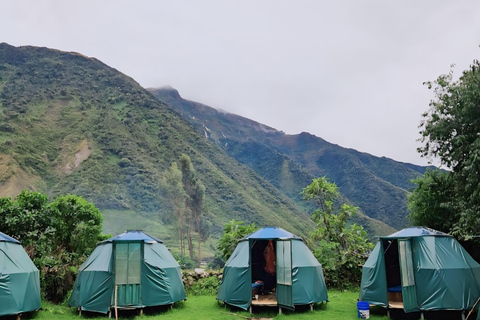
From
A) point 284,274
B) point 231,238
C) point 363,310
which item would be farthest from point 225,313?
point 231,238

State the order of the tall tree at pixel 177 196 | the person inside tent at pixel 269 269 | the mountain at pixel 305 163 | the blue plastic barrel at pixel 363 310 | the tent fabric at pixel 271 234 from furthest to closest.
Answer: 1. the mountain at pixel 305 163
2. the tall tree at pixel 177 196
3. the person inside tent at pixel 269 269
4. the tent fabric at pixel 271 234
5. the blue plastic barrel at pixel 363 310

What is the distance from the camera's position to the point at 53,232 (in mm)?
16625

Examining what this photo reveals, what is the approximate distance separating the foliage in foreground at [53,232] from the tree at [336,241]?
10.5m

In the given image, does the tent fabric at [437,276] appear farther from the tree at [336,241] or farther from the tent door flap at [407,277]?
the tree at [336,241]

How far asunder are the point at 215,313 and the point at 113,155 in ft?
174

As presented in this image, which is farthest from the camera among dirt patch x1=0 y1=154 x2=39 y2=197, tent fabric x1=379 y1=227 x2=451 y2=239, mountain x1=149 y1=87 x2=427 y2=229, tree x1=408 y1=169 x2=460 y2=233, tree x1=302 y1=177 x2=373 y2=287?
mountain x1=149 y1=87 x2=427 y2=229

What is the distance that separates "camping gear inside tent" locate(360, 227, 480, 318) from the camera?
39.3 ft

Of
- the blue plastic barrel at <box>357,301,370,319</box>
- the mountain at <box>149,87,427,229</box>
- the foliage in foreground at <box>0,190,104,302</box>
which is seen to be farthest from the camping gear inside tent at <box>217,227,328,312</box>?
the mountain at <box>149,87,427,229</box>

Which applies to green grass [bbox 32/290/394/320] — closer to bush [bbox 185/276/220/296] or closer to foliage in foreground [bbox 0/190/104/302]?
foliage in foreground [bbox 0/190/104/302]

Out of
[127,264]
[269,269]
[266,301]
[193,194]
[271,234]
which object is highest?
[193,194]

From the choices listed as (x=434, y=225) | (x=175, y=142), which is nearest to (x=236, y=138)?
(x=175, y=142)

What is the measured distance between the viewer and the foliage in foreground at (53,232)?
1555cm

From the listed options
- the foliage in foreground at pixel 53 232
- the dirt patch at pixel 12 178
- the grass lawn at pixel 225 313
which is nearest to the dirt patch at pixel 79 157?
the dirt patch at pixel 12 178

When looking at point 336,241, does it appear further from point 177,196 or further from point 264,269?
point 177,196
